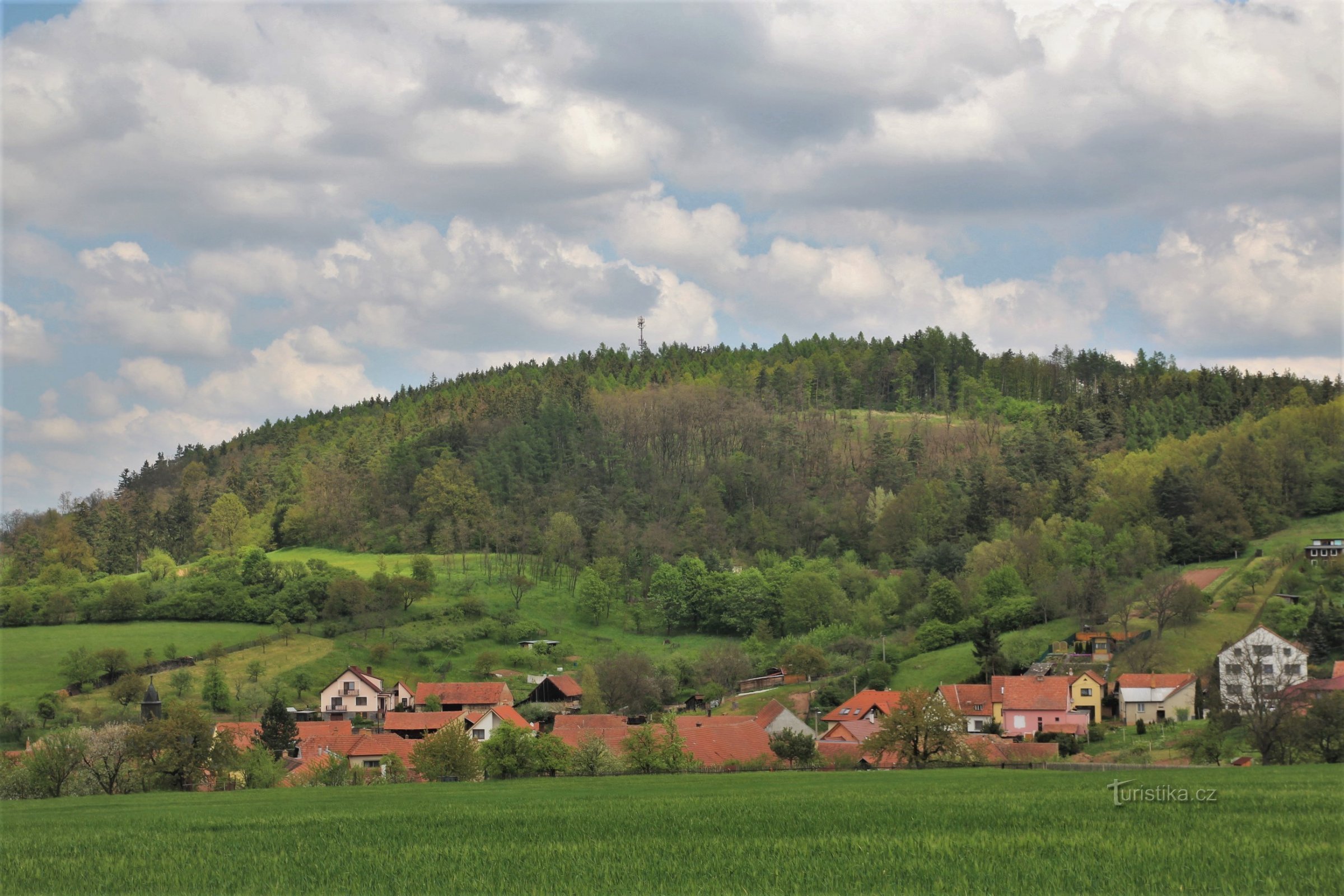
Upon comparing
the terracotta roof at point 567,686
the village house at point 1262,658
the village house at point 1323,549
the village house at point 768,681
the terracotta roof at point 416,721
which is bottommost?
the village house at point 768,681

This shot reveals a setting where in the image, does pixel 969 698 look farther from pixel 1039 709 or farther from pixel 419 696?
pixel 419 696

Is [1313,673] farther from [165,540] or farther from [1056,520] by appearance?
[165,540]

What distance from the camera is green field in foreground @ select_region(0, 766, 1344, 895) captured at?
1350 cm

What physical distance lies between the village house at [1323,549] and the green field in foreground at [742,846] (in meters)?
85.1

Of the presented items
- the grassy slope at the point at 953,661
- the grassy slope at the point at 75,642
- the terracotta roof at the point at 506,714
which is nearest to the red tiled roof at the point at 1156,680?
the grassy slope at the point at 953,661

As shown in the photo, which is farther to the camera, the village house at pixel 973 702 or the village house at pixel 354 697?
the village house at pixel 354 697

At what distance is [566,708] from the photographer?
289 feet

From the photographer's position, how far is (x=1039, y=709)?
72938 mm

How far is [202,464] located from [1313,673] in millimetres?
173448

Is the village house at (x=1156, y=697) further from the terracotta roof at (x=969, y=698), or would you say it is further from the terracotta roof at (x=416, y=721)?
the terracotta roof at (x=416, y=721)

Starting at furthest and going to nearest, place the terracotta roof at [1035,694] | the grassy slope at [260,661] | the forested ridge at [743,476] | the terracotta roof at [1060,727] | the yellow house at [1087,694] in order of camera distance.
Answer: the forested ridge at [743,476]
the grassy slope at [260,661]
the yellow house at [1087,694]
the terracotta roof at [1035,694]
the terracotta roof at [1060,727]

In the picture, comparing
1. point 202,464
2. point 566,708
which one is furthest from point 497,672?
point 202,464

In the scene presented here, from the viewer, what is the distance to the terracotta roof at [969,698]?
253ft

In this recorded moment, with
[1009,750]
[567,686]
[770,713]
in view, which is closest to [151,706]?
[567,686]
